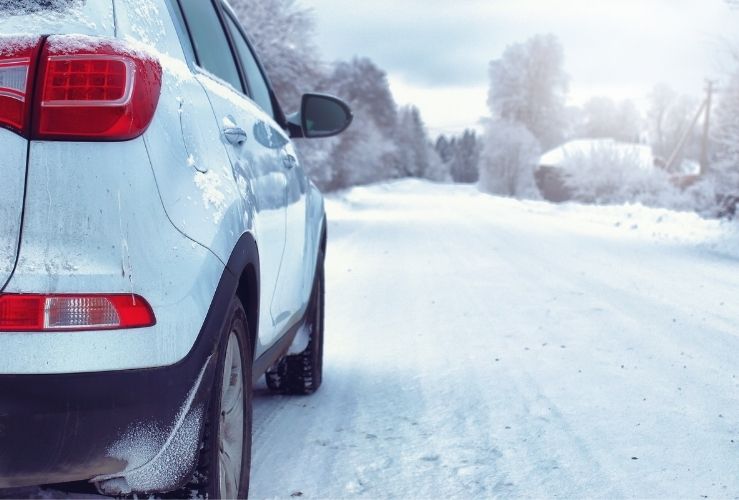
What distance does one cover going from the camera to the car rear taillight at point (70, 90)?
5.71ft

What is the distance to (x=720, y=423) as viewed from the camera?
3807 millimetres

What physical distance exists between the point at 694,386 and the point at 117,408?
3.54m

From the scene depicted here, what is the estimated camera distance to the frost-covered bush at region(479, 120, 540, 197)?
2399 inches

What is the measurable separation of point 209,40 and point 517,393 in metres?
2.42

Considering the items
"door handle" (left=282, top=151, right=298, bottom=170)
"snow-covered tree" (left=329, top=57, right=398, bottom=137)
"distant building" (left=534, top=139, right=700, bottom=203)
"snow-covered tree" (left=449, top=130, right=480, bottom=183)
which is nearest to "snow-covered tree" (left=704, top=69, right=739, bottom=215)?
"door handle" (left=282, top=151, right=298, bottom=170)

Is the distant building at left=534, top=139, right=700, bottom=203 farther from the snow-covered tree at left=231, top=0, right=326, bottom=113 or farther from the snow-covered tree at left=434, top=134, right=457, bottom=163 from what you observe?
the snow-covered tree at left=434, top=134, right=457, bottom=163

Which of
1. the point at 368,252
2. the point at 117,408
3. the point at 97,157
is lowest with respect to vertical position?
the point at 368,252

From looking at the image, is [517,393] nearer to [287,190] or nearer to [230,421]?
[287,190]

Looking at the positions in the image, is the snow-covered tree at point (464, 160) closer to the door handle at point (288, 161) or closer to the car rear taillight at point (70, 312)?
the door handle at point (288, 161)

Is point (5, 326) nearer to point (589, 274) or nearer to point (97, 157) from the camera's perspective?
point (97, 157)

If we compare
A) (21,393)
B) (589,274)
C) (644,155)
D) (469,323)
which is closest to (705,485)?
(21,393)

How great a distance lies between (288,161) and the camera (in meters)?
3.63

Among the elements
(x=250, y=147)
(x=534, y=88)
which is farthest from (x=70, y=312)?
(x=534, y=88)

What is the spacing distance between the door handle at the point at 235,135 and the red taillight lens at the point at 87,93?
0.61 meters
